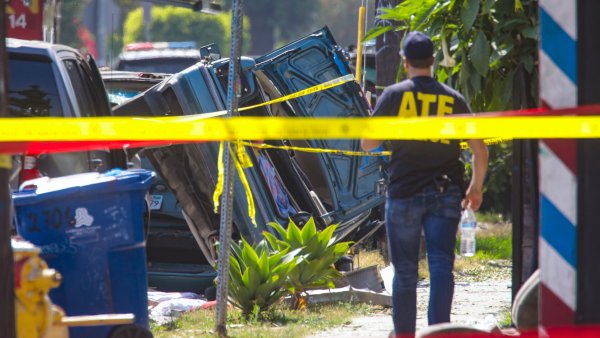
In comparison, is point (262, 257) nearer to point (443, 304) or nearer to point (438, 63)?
point (438, 63)

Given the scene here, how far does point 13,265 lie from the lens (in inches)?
176

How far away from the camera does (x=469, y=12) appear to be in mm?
6320

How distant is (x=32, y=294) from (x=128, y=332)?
851mm

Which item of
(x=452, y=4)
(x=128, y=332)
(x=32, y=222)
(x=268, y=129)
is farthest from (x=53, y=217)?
(x=452, y=4)

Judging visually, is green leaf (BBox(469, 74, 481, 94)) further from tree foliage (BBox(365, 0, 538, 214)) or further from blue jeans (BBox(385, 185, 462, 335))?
blue jeans (BBox(385, 185, 462, 335))

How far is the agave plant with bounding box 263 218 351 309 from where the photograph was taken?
801 centimetres

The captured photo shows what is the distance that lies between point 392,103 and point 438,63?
1.21 meters

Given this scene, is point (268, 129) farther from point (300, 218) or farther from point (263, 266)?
point (300, 218)

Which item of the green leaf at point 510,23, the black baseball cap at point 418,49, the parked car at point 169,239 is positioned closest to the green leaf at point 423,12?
the green leaf at point 510,23

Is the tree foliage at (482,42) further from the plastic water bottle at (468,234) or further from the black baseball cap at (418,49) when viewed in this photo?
the plastic water bottle at (468,234)

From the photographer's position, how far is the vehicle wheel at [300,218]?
898 cm

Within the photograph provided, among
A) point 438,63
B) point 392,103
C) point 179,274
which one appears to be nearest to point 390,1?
point 179,274

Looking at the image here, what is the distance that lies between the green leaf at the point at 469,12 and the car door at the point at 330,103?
3099 millimetres

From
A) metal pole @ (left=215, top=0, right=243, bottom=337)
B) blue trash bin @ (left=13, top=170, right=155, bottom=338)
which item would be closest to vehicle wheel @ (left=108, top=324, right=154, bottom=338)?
blue trash bin @ (left=13, top=170, right=155, bottom=338)
